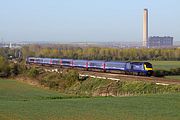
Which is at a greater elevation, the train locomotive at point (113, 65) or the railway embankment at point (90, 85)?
the train locomotive at point (113, 65)

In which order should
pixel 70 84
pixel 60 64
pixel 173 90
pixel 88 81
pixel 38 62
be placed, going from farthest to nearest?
pixel 38 62
pixel 60 64
pixel 70 84
pixel 88 81
pixel 173 90

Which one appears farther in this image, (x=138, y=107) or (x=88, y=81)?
(x=88, y=81)

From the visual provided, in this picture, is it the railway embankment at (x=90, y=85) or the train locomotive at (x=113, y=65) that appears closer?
the railway embankment at (x=90, y=85)

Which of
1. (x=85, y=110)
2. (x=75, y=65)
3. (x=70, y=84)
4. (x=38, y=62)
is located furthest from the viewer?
(x=38, y=62)

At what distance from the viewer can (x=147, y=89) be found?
43906 mm

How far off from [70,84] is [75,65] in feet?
61.7

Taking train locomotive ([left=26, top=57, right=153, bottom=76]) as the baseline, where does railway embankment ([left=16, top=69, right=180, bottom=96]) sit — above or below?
below

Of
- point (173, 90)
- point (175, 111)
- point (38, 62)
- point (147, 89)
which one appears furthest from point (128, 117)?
point (38, 62)

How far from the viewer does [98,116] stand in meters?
20.0

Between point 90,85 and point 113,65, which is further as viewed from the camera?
point 113,65

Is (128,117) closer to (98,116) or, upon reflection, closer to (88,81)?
(98,116)

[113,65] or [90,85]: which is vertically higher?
[113,65]

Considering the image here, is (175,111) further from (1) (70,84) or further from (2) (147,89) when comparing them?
(1) (70,84)

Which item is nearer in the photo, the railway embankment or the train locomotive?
the railway embankment
